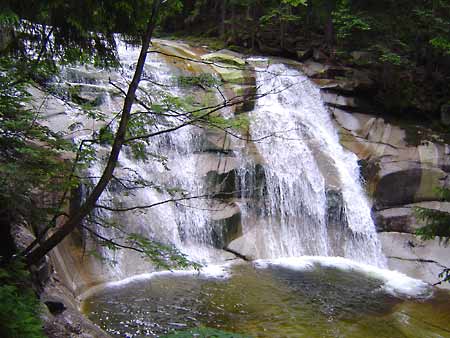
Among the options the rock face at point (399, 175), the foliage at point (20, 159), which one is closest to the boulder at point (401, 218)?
the rock face at point (399, 175)

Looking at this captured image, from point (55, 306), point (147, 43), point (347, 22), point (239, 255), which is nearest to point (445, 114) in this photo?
point (347, 22)

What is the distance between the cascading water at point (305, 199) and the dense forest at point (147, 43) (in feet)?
12.7

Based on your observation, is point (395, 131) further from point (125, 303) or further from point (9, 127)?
point (9, 127)

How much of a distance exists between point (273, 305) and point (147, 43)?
5677 mm

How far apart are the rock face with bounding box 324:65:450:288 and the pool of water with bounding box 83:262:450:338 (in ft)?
4.78

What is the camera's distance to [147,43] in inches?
166

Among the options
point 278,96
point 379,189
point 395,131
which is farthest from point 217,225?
point 395,131

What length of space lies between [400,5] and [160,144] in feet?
40.3

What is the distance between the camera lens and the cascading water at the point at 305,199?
37.5 ft

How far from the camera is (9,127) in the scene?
13.9ft

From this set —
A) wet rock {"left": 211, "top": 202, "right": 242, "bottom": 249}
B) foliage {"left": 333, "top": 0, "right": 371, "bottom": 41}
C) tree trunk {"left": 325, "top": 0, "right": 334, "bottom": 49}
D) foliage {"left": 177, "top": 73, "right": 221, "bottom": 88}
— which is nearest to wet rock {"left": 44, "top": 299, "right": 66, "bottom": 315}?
foliage {"left": 177, "top": 73, "right": 221, "bottom": 88}

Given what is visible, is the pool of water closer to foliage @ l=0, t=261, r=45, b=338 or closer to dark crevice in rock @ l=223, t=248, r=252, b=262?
dark crevice in rock @ l=223, t=248, r=252, b=262

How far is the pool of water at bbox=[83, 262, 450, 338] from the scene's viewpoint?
689 cm

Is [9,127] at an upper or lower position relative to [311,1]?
lower
